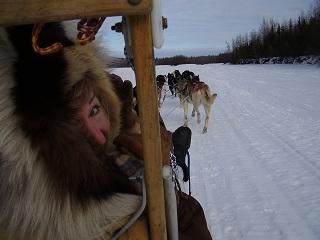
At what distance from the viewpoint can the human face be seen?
1306 millimetres

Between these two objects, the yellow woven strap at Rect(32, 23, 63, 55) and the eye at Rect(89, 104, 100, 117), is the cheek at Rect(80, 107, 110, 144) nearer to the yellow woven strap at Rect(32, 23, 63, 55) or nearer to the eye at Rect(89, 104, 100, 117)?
the eye at Rect(89, 104, 100, 117)

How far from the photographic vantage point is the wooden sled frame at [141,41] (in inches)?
31.9

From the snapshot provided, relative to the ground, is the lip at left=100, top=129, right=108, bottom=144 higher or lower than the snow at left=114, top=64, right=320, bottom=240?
higher

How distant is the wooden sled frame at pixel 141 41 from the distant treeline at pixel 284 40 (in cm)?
2969

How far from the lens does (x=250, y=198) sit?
4.07 meters

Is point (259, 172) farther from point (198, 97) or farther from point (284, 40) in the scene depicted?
point (284, 40)

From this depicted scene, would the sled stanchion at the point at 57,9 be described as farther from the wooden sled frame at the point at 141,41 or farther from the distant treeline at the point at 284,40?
the distant treeline at the point at 284,40

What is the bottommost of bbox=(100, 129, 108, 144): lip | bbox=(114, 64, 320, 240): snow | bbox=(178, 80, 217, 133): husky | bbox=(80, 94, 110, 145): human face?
bbox=(114, 64, 320, 240): snow

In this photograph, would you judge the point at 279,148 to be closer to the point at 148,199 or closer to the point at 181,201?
the point at 181,201

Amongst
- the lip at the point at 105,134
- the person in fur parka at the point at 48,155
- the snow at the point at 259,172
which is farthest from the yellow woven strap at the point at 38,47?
the snow at the point at 259,172

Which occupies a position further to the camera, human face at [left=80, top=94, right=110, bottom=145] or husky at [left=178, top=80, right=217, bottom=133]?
husky at [left=178, top=80, right=217, bottom=133]

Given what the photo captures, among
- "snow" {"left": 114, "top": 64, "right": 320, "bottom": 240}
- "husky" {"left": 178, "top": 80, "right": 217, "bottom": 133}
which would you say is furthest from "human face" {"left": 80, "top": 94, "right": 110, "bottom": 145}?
"husky" {"left": 178, "top": 80, "right": 217, "bottom": 133}

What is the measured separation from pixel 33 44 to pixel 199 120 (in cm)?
830

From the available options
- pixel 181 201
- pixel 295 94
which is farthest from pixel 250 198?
pixel 295 94
